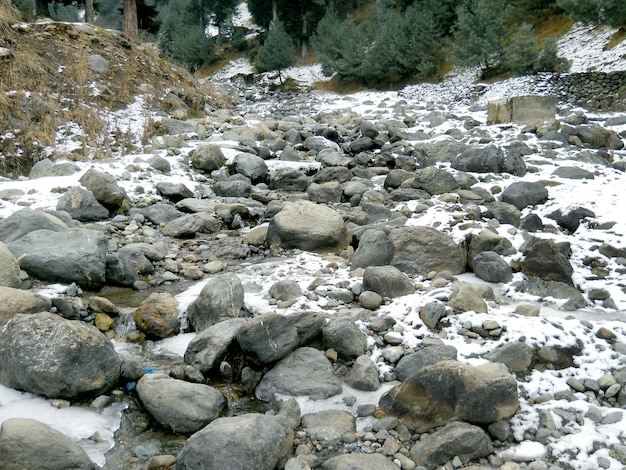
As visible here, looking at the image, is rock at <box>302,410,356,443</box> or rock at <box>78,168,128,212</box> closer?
rock at <box>302,410,356,443</box>

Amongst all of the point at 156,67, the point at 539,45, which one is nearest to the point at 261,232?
the point at 156,67

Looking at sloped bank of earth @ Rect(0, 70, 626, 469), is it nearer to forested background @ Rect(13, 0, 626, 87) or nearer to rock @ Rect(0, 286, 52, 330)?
rock @ Rect(0, 286, 52, 330)

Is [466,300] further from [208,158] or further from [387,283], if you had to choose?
[208,158]

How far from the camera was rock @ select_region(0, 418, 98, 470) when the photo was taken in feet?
9.30

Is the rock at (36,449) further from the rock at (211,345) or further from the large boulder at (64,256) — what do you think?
the large boulder at (64,256)

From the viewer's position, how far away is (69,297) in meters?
4.96

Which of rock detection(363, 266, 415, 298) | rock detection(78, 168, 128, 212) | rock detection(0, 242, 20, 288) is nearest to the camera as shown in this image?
rock detection(0, 242, 20, 288)

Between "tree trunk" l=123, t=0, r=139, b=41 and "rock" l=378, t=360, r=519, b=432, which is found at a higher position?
"tree trunk" l=123, t=0, r=139, b=41

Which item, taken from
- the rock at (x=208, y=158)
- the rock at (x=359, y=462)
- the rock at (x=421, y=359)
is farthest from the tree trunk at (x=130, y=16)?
the rock at (x=359, y=462)

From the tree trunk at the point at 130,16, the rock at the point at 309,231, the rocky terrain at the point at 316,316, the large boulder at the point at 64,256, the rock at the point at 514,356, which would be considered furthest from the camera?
the tree trunk at the point at 130,16

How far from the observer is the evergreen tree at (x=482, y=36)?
18219 mm

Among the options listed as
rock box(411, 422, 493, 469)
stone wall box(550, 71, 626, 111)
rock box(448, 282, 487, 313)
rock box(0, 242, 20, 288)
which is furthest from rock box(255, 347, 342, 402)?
stone wall box(550, 71, 626, 111)

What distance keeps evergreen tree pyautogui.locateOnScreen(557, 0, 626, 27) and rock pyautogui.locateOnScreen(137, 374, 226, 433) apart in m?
13.3

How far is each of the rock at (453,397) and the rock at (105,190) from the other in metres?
5.55
